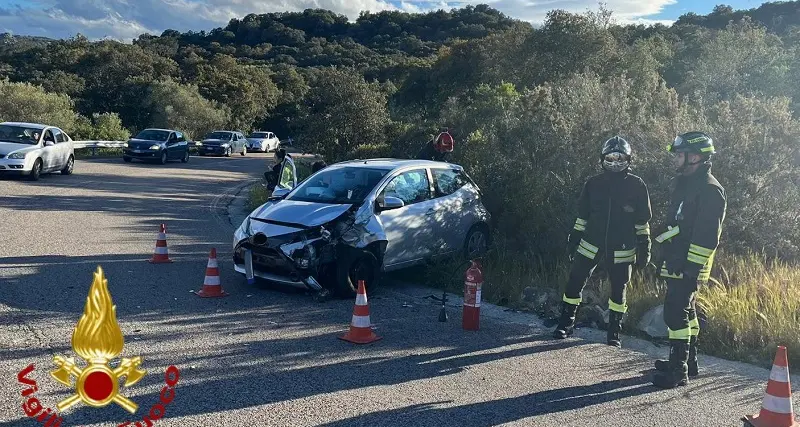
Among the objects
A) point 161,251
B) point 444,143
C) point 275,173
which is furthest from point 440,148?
point 161,251

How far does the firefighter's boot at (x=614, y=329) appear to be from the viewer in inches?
261

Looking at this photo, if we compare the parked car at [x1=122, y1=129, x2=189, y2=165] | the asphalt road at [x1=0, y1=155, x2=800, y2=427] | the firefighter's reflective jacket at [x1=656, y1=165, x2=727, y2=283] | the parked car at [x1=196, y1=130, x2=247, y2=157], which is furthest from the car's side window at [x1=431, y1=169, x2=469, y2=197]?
the parked car at [x1=196, y1=130, x2=247, y2=157]

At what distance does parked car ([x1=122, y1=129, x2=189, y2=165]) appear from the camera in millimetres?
28734

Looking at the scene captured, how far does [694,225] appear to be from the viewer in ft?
18.1

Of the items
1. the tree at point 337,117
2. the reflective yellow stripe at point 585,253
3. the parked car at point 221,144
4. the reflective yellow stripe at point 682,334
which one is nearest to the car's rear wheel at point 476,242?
the reflective yellow stripe at point 585,253

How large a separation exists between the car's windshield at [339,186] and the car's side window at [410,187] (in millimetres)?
194

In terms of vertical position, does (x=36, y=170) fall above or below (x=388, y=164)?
below

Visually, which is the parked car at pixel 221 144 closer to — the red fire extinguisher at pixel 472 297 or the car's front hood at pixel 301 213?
the car's front hood at pixel 301 213

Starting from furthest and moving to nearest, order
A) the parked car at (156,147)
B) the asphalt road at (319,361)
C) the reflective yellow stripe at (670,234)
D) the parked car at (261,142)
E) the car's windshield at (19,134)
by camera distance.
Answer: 1. the parked car at (261,142)
2. the parked car at (156,147)
3. the car's windshield at (19,134)
4. the reflective yellow stripe at (670,234)
5. the asphalt road at (319,361)

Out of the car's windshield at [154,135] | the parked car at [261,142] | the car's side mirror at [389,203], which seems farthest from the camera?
the parked car at [261,142]

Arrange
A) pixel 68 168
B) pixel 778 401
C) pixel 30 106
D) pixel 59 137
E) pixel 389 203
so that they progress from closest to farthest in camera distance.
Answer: pixel 778 401, pixel 389 203, pixel 59 137, pixel 68 168, pixel 30 106

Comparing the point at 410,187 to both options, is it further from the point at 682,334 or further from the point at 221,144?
the point at 221,144

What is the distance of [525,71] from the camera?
34.3m

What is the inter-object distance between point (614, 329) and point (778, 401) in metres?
2.15
